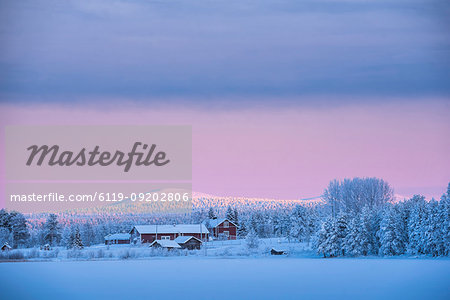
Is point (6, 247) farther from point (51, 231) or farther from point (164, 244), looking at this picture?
point (164, 244)

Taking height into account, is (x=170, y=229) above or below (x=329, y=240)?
above

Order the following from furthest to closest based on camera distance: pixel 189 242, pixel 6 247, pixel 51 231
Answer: pixel 51 231, pixel 189 242, pixel 6 247

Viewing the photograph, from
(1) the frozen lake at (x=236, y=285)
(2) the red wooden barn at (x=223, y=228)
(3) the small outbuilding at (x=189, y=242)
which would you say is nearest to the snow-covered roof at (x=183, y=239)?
(3) the small outbuilding at (x=189, y=242)

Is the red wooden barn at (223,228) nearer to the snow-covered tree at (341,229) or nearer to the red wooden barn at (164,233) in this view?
the red wooden barn at (164,233)

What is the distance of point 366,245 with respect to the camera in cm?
6375

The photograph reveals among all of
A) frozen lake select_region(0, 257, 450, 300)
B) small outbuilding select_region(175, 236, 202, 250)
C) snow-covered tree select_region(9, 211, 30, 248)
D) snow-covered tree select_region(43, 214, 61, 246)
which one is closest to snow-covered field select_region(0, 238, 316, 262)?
small outbuilding select_region(175, 236, 202, 250)

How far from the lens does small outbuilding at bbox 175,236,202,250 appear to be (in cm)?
8031

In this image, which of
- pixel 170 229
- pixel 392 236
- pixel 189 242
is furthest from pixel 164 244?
pixel 392 236

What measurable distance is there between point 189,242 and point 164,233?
6114mm

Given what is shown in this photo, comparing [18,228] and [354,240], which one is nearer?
[354,240]

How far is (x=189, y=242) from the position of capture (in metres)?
80.9

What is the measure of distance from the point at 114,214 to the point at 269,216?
4830 centimetres

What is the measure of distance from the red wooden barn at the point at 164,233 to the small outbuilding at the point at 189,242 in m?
3.36

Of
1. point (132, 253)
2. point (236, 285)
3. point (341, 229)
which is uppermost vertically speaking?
point (341, 229)
